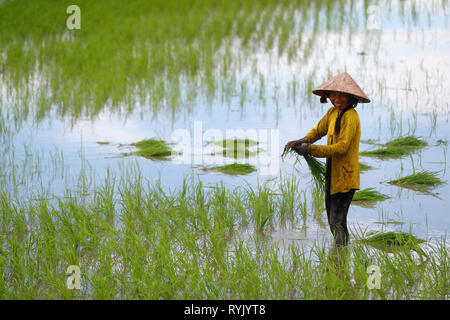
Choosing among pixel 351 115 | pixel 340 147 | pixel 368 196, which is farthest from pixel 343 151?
pixel 368 196

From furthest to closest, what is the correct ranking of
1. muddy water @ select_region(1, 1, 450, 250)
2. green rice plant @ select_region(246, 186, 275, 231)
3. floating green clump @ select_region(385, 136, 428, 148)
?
floating green clump @ select_region(385, 136, 428, 148) < muddy water @ select_region(1, 1, 450, 250) < green rice plant @ select_region(246, 186, 275, 231)

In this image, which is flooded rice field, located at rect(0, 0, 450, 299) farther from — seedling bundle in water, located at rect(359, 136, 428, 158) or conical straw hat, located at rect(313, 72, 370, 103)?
conical straw hat, located at rect(313, 72, 370, 103)

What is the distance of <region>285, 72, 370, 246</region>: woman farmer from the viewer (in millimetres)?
2426

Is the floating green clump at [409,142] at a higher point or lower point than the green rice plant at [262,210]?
higher

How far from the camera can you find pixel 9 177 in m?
3.96

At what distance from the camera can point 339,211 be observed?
8.43 ft

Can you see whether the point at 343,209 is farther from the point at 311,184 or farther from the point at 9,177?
the point at 9,177

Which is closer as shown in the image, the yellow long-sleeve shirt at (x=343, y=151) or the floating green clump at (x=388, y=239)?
the yellow long-sleeve shirt at (x=343, y=151)

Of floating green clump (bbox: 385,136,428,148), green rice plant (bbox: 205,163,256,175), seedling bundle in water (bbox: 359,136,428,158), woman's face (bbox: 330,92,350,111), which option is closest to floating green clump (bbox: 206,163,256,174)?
green rice plant (bbox: 205,163,256,175)

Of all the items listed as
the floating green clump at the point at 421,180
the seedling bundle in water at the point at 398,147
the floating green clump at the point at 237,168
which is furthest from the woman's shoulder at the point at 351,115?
the seedling bundle in water at the point at 398,147

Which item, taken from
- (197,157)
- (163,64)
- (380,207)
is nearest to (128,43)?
(163,64)

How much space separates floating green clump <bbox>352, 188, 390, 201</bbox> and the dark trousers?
0.89m

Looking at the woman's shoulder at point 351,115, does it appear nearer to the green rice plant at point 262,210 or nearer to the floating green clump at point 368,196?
the green rice plant at point 262,210

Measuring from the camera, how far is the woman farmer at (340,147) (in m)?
2.43
